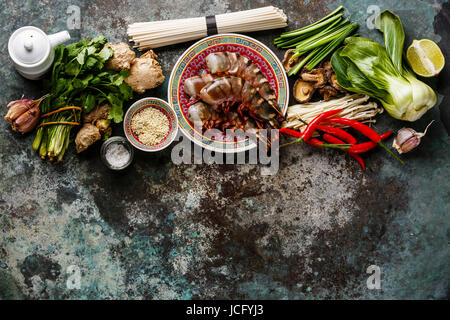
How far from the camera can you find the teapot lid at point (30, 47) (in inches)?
98.3

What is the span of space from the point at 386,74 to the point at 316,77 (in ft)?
1.76

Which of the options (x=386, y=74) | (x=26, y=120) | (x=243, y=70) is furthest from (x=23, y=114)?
(x=386, y=74)

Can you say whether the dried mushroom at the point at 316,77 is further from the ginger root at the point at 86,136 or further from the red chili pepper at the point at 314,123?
the ginger root at the point at 86,136

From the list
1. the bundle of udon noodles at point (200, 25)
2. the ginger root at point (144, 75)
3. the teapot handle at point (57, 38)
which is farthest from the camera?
the bundle of udon noodles at point (200, 25)

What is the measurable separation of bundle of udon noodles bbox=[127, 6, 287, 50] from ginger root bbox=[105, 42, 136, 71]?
0.19m

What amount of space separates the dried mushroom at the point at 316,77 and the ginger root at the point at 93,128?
1632mm

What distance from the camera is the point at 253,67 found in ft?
9.18

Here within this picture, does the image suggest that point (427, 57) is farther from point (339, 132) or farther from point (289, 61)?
point (289, 61)

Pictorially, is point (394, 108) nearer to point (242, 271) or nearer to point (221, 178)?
point (221, 178)

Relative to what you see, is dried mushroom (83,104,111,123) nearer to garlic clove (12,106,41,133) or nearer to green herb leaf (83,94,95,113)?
green herb leaf (83,94,95,113)

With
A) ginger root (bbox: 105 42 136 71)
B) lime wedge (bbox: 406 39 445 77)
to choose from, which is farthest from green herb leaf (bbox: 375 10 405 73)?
ginger root (bbox: 105 42 136 71)

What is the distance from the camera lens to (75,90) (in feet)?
8.77

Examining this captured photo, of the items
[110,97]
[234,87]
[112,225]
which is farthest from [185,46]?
[112,225]

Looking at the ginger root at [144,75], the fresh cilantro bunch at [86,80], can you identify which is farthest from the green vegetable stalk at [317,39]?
the fresh cilantro bunch at [86,80]
